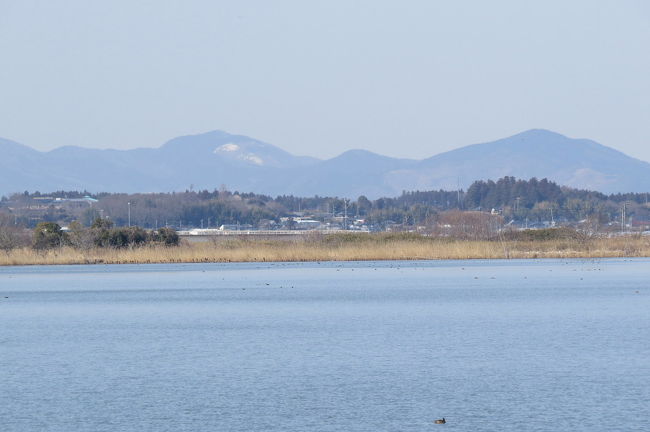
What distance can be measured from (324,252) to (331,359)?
4821cm

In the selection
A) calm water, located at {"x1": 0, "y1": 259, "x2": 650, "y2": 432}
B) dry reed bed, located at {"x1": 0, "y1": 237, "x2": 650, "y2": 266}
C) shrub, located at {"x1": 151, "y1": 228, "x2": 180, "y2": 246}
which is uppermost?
shrub, located at {"x1": 151, "y1": 228, "x2": 180, "y2": 246}

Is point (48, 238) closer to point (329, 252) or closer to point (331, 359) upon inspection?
point (329, 252)

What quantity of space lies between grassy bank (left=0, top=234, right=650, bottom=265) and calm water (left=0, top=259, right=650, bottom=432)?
2559 cm

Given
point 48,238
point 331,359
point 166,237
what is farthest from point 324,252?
point 331,359

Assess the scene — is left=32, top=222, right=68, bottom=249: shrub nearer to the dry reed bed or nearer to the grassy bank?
the grassy bank

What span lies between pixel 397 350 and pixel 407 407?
6.16m

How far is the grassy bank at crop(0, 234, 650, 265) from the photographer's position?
223 ft

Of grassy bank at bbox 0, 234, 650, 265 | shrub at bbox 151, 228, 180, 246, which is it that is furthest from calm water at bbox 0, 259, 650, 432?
shrub at bbox 151, 228, 180, 246

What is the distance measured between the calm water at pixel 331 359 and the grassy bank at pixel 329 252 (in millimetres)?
25586

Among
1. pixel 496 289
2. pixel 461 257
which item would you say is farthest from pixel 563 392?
pixel 461 257

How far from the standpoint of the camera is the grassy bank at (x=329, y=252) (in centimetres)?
6794

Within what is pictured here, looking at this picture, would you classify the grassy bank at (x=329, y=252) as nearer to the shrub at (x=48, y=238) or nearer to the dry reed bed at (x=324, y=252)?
the dry reed bed at (x=324, y=252)

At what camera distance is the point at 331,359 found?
2173cm

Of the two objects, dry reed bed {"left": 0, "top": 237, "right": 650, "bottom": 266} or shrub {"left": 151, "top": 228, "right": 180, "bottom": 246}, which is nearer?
dry reed bed {"left": 0, "top": 237, "right": 650, "bottom": 266}
